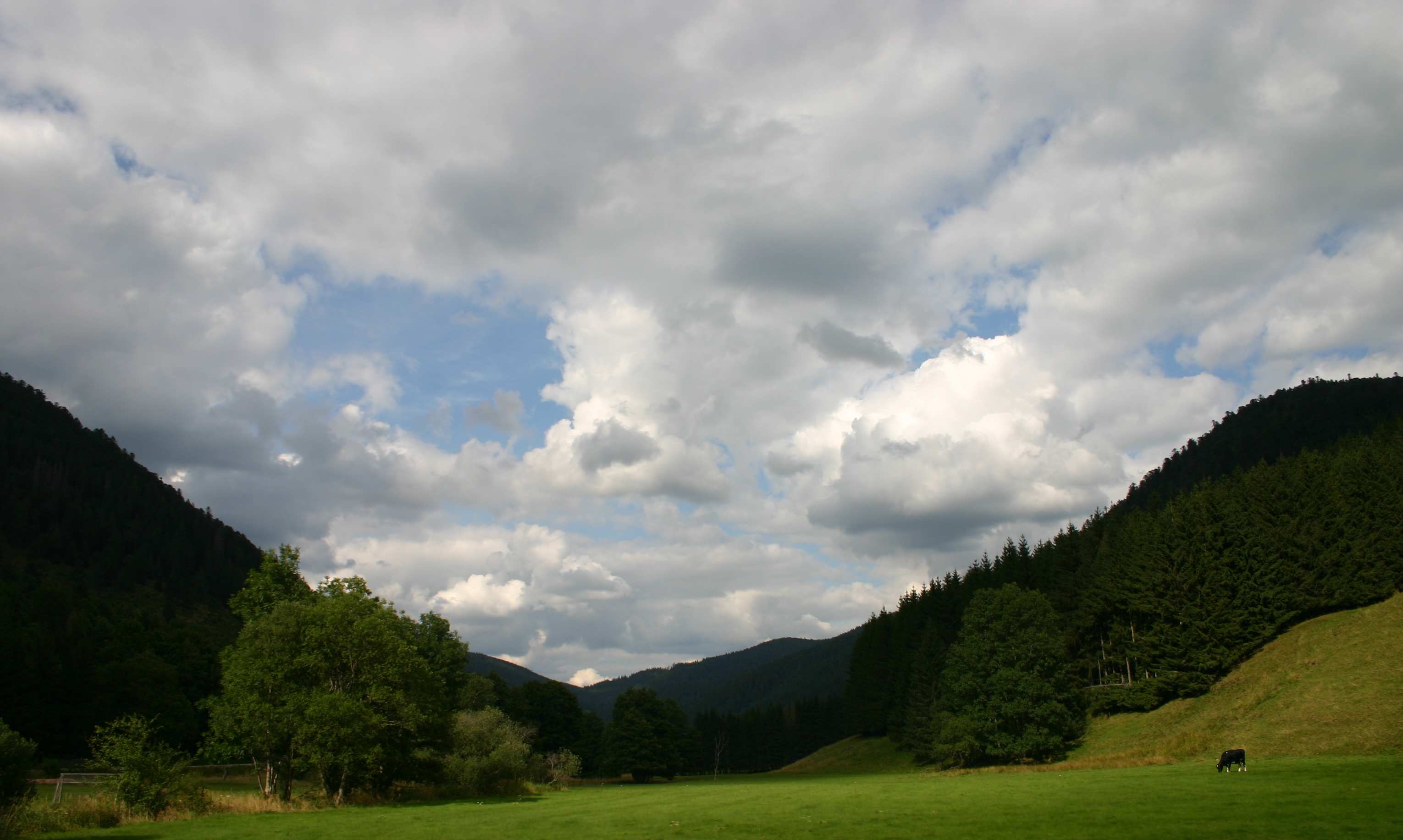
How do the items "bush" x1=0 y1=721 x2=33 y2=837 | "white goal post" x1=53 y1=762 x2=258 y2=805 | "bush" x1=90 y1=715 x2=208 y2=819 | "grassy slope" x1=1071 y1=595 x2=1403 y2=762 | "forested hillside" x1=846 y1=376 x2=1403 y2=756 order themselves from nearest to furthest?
"bush" x1=0 y1=721 x2=33 y2=837, "bush" x1=90 y1=715 x2=208 y2=819, "white goal post" x1=53 y1=762 x2=258 y2=805, "grassy slope" x1=1071 y1=595 x2=1403 y2=762, "forested hillside" x1=846 y1=376 x2=1403 y2=756

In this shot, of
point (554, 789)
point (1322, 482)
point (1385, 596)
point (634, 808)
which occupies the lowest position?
point (554, 789)

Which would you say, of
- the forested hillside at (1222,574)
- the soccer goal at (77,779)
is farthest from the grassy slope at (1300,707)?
the soccer goal at (77,779)

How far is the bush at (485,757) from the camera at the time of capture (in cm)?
5478

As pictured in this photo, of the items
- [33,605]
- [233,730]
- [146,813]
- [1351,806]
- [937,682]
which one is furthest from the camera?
[33,605]

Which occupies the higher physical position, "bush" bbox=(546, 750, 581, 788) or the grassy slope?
the grassy slope

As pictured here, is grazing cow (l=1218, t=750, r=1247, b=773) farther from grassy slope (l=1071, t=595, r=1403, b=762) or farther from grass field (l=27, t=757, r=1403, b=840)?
grassy slope (l=1071, t=595, r=1403, b=762)

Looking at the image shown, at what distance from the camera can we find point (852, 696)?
129 metres

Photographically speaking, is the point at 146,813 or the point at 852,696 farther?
the point at 852,696

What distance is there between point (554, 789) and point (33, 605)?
313 ft

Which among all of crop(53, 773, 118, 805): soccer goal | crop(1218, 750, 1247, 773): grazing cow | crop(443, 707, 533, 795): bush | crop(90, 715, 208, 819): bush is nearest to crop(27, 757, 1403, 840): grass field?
crop(1218, 750, 1247, 773): grazing cow

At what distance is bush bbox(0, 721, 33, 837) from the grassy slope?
60.1 metres

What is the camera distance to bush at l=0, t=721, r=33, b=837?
2694 cm

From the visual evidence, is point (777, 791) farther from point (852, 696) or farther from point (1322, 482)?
point (852, 696)

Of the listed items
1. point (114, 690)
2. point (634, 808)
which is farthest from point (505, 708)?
point (634, 808)
